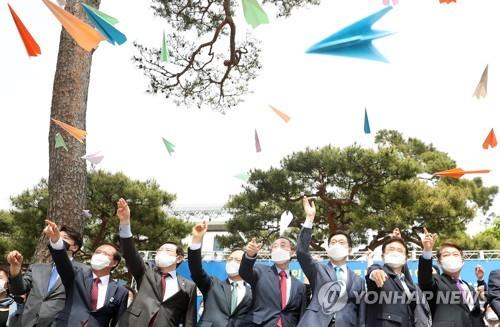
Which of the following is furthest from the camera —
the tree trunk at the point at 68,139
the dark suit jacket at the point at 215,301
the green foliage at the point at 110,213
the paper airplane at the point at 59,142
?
the green foliage at the point at 110,213

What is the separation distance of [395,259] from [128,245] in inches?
87.3

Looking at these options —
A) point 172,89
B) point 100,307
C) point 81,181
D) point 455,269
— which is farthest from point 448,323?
point 172,89

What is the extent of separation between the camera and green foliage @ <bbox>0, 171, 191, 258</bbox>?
18.7 metres

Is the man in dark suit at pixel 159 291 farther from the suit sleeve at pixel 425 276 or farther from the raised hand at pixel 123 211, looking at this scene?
the suit sleeve at pixel 425 276

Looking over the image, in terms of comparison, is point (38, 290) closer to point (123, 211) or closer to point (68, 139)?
point (123, 211)

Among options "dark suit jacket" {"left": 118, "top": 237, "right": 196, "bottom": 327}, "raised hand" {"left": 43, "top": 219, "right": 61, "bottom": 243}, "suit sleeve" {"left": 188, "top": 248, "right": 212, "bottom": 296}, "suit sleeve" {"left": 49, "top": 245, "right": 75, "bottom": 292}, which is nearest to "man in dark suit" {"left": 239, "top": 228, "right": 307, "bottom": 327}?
"suit sleeve" {"left": 188, "top": 248, "right": 212, "bottom": 296}

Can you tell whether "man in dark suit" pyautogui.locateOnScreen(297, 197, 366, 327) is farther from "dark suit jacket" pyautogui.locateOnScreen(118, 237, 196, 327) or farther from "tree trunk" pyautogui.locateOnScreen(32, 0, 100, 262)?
"tree trunk" pyautogui.locateOnScreen(32, 0, 100, 262)

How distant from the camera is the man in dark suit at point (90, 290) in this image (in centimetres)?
443

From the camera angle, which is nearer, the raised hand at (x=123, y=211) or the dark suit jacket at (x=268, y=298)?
the raised hand at (x=123, y=211)

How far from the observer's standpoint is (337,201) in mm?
18531

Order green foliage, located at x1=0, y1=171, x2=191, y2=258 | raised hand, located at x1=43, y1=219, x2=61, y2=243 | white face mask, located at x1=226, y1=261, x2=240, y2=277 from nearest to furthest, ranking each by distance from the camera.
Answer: raised hand, located at x1=43, y1=219, x2=61, y2=243 < white face mask, located at x1=226, y1=261, x2=240, y2=277 < green foliage, located at x1=0, y1=171, x2=191, y2=258

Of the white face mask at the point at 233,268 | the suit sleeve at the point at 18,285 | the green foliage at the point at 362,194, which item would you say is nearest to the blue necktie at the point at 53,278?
the suit sleeve at the point at 18,285

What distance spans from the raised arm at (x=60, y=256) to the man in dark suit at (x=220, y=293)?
1001 mm

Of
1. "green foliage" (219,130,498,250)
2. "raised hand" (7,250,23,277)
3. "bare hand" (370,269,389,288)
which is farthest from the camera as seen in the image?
"green foliage" (219,130,498,250)
